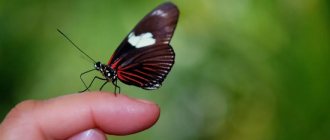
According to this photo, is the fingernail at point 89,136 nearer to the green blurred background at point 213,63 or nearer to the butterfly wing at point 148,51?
the butterfly wing at point 148,51

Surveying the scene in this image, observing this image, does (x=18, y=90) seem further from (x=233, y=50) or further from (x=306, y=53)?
(x=306, y=53)

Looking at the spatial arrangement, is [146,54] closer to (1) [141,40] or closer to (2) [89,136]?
(1) [141,40]

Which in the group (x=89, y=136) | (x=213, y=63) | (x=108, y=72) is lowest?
(x=89, y=136)

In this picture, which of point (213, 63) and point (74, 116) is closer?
point (74, 116)

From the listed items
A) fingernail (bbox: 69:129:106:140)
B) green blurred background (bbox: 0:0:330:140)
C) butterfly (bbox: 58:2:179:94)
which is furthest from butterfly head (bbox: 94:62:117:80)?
green blurred background (bbox: 0:0:330:140)

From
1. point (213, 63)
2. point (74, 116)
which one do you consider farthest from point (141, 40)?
point (213, 63)

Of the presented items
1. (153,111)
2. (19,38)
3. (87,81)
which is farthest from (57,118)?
(19,38)
